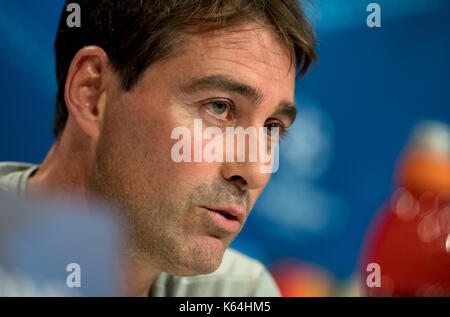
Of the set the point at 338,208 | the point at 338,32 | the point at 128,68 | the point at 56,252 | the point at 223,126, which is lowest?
the point at 56,252

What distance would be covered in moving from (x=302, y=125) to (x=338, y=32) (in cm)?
26

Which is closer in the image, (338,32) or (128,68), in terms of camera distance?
(128,68)

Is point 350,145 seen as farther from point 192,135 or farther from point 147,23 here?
point 147,23

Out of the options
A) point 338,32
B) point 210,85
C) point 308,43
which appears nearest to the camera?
point 210,85

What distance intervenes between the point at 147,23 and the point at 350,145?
0.65 metres

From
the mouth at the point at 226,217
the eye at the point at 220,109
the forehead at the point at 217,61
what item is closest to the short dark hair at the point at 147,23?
the forehead at the point at 217,61

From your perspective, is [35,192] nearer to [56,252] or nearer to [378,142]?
[56,252]

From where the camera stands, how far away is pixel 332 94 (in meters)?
1.38

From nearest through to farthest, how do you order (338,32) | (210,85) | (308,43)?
1. (210,85)
2. (308,43)
3. (338,32)

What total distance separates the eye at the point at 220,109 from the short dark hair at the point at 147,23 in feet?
0.44

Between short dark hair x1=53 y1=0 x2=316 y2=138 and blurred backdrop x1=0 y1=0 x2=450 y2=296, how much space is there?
32 centimetres

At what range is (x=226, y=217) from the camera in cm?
109

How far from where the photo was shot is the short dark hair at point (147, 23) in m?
1.05

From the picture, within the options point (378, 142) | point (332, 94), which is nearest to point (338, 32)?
point (332, 94)
